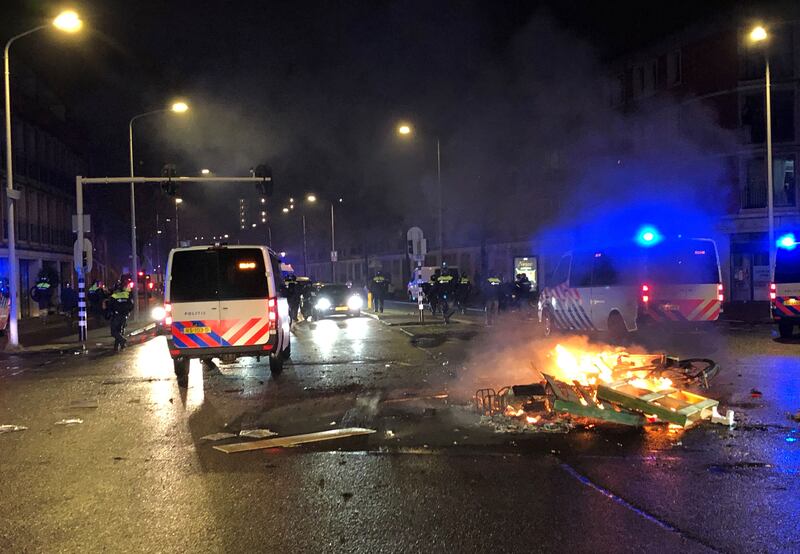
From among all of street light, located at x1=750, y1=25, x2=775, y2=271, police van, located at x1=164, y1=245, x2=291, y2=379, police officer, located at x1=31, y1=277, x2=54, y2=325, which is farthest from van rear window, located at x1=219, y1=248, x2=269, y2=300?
police officer, located at x1=31, y1=277, x2=54, y2=325

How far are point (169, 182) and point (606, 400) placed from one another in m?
13.8

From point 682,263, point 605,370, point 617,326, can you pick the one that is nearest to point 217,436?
point 605,370

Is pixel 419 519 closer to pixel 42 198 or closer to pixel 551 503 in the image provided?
pixel 551 503

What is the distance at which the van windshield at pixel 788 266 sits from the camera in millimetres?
12070

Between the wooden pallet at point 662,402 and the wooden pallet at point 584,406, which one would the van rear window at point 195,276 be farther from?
the wooden pallet at point 662,402

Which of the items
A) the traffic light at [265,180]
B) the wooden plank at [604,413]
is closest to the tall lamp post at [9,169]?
the traffic light at [265,180]

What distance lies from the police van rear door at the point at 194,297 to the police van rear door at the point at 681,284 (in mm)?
6875

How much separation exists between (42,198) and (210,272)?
2500cm

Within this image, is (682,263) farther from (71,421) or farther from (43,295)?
(43,295)

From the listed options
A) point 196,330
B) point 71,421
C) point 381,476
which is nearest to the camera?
point 381,476

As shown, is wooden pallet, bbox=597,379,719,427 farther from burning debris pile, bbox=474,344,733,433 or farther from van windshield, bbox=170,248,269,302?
van windshield, bbox=170,248,269,302

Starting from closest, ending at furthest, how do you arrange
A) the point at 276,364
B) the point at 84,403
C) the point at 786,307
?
the point at 84,403 → the point at 276,364 → the point at 786,307

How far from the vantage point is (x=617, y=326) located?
1142cm

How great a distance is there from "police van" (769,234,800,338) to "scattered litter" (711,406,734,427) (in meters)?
7.35
